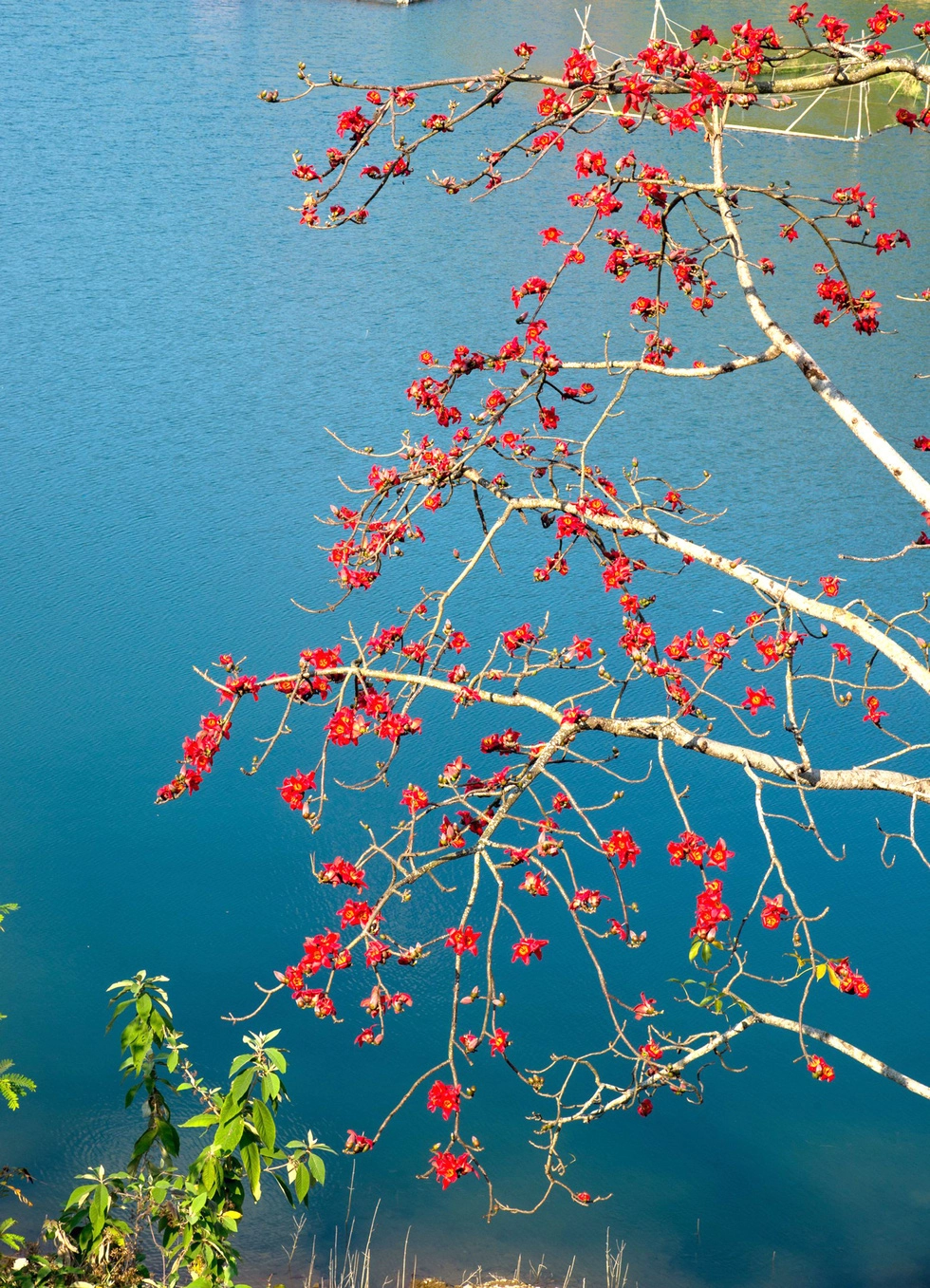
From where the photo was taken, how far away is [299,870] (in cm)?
366

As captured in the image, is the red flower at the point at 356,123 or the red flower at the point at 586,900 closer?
the red flower at the point at 586,900

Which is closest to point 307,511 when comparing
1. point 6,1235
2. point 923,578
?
point 923,578

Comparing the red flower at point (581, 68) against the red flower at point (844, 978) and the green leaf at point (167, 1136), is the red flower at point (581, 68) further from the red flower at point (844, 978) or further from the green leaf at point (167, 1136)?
the green leaf at point (167, 1136)

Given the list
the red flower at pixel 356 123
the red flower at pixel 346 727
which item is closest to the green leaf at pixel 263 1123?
the red flower at pixel 346 727

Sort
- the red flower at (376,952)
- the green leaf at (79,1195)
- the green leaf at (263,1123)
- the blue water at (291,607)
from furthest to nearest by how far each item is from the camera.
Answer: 1. the blue water at (291,607)
2. the green leaf at (79,1195)
3. the green leaf at (263,1123)
4. the red flower at (376,952)

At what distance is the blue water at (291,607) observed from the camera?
9.40 ft

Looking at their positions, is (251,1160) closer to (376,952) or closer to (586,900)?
(376,952)

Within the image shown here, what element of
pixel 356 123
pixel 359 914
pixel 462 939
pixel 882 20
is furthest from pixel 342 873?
pixel 882 20

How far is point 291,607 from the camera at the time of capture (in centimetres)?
462

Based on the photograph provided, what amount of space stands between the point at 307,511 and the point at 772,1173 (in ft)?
10.2

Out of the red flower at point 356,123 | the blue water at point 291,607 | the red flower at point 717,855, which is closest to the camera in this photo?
the red flower at point 717,855

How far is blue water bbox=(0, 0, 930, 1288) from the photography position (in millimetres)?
2865

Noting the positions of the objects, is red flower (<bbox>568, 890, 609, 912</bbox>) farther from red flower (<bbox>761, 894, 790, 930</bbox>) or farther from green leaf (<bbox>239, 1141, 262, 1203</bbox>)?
green leaf (<bbox>239, 1141, 262, 1203</bbox>)

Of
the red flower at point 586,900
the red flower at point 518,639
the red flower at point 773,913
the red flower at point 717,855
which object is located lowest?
the red flower at point 586,900
